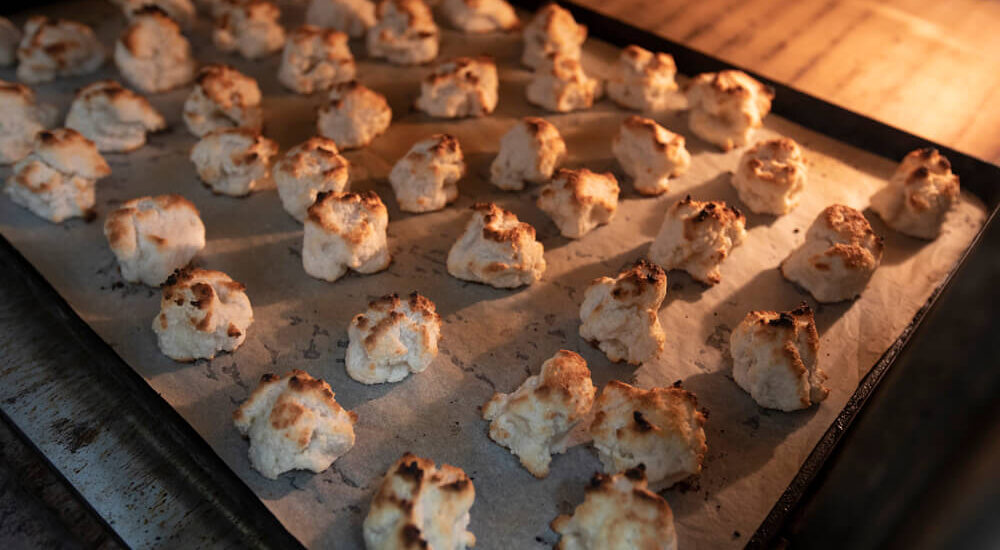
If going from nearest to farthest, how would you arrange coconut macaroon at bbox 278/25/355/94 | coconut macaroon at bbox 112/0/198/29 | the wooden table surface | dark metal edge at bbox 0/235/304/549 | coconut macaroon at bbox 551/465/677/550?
coconut macaroon at bbox 551/465/677/550
dark metal edge at bbox 0/235/304/549
the wooden table surface
coconut macaroon at bbox 278/25/355/94
coconut macaroon at bbox 112/0/198/29

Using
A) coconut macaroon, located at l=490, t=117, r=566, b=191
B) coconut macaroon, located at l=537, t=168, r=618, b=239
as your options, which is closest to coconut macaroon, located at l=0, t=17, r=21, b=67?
coconut macaroon, located at l=490, t=117, r=566, b=191

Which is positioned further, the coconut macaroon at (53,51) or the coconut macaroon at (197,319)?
the coconut macaroon at (53,51)

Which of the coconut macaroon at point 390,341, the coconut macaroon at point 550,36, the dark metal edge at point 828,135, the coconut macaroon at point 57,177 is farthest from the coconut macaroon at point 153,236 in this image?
the dark metal edge at point 828,135

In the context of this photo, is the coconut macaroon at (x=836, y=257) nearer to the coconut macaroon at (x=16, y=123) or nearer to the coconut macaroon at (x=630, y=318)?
the coconut macaroon at (x=630, y=318)

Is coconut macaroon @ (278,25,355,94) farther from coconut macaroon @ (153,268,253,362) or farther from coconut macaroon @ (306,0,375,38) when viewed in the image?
coconut macaroon @ (153,268,253,362)

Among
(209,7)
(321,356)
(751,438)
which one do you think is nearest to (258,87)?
(209,7)

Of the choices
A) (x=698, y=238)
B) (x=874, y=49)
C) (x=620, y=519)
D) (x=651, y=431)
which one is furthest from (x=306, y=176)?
(x=874, y=49)

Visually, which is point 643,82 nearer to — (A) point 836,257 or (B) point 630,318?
(A) point 836,257
